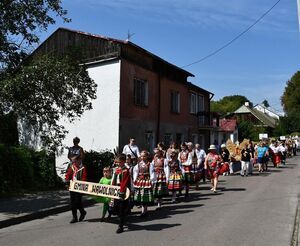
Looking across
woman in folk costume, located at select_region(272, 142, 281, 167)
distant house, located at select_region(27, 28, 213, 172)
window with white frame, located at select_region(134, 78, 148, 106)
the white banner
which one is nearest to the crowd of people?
the white banner

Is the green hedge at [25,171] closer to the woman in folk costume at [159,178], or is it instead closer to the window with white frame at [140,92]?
the woman in folk costume at [159,178]

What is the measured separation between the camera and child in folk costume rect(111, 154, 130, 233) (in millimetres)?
8602

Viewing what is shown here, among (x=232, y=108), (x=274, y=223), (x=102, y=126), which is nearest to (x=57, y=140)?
(x=102, y=126)

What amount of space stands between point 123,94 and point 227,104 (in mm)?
87221

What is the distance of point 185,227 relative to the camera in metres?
8.84

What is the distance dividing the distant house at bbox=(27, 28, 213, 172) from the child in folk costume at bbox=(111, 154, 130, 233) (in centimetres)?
972

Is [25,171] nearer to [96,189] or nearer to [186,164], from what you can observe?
[186,164]

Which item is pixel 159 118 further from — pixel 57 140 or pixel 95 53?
pixel 57 140

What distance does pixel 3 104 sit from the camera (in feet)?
39.3

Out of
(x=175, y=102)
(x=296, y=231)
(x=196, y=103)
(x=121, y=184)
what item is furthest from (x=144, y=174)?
(x=196, y=103)

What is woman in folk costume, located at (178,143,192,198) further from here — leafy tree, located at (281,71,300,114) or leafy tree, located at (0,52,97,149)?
leafy tree, located at (281,71,300,114)

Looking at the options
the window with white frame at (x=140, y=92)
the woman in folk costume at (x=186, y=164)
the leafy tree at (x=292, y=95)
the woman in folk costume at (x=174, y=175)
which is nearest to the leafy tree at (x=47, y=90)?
the woman in folk costume at (x=174, y=175)

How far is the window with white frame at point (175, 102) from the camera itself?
88.3ft

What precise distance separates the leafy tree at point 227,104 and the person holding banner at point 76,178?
8297 cm
